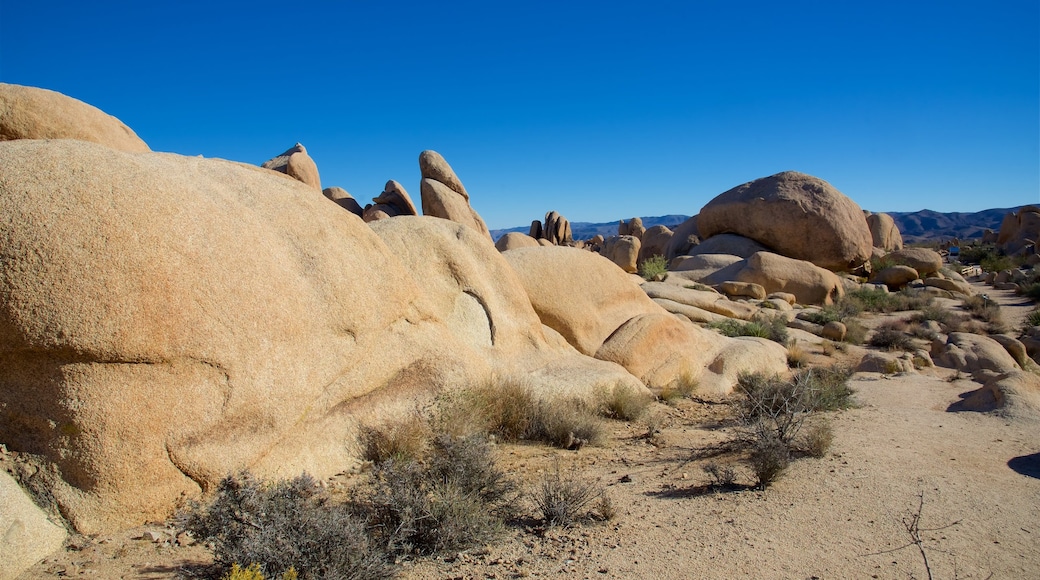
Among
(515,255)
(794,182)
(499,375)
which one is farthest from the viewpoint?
(794,182)

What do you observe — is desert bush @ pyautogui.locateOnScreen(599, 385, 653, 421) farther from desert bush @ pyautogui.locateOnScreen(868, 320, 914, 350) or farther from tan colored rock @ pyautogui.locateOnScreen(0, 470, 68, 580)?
desert bush @ pyautogui.locateOnScreen(868, 320, 914, 350)

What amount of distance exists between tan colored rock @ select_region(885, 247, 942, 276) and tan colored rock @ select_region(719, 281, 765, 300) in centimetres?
1005

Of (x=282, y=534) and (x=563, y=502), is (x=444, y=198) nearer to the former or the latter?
(x=563, y=502)

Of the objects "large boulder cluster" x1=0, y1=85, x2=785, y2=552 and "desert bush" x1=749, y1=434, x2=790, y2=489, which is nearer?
"large boulder cluster" x1=0, y1=85, x2=785, y2=552

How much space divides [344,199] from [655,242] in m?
18.2

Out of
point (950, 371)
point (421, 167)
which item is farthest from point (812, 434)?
point (421, 167)

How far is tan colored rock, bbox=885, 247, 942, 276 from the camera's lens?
21859 mm

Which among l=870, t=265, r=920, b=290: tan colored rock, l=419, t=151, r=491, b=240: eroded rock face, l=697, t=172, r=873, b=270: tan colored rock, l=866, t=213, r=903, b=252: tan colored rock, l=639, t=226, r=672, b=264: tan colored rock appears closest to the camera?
l=419, t=151, r=491, b=240: eroded rock face

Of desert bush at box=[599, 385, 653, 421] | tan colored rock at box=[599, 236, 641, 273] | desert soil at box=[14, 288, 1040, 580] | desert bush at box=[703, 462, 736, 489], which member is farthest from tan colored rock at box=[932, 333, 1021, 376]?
tan colored rock at box=[599, 236, 641, 273]

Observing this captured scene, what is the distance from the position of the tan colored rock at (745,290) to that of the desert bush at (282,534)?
13453 millimetres

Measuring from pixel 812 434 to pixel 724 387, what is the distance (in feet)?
10.2

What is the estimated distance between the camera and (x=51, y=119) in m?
4.85

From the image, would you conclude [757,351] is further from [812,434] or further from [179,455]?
[179,455]

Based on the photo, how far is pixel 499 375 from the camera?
234 inches
